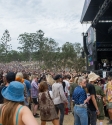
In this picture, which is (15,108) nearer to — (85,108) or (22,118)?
(22,118)

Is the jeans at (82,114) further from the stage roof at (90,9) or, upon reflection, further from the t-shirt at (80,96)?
the stage roof at (90,9)

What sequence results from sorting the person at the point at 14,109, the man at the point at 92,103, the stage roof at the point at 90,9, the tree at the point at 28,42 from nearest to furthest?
1. the person at the point at 14,109
2. the man at the point at 92,103
3. the stage roof at the point at 90,9
4. the tree at the point at 28,42

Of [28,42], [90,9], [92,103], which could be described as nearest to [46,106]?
[92,103]

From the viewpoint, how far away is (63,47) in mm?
38844

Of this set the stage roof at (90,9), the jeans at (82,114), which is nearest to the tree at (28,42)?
the stage roof at (90,9)

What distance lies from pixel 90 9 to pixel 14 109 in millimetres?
19469

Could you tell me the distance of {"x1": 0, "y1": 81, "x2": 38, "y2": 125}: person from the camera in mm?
1812

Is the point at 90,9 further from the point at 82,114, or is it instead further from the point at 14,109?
the point at 14,109

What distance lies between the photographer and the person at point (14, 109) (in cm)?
181

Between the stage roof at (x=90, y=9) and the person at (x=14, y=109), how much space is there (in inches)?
680

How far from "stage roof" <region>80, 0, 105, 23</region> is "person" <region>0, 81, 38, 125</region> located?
1726cm

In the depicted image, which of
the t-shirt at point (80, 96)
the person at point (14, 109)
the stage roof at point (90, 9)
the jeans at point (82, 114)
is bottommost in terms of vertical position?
the jeans at point (82, 114)

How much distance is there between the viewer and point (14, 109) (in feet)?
6.14

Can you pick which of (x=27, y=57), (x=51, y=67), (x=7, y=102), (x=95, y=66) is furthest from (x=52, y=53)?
(x=7, y=102)
